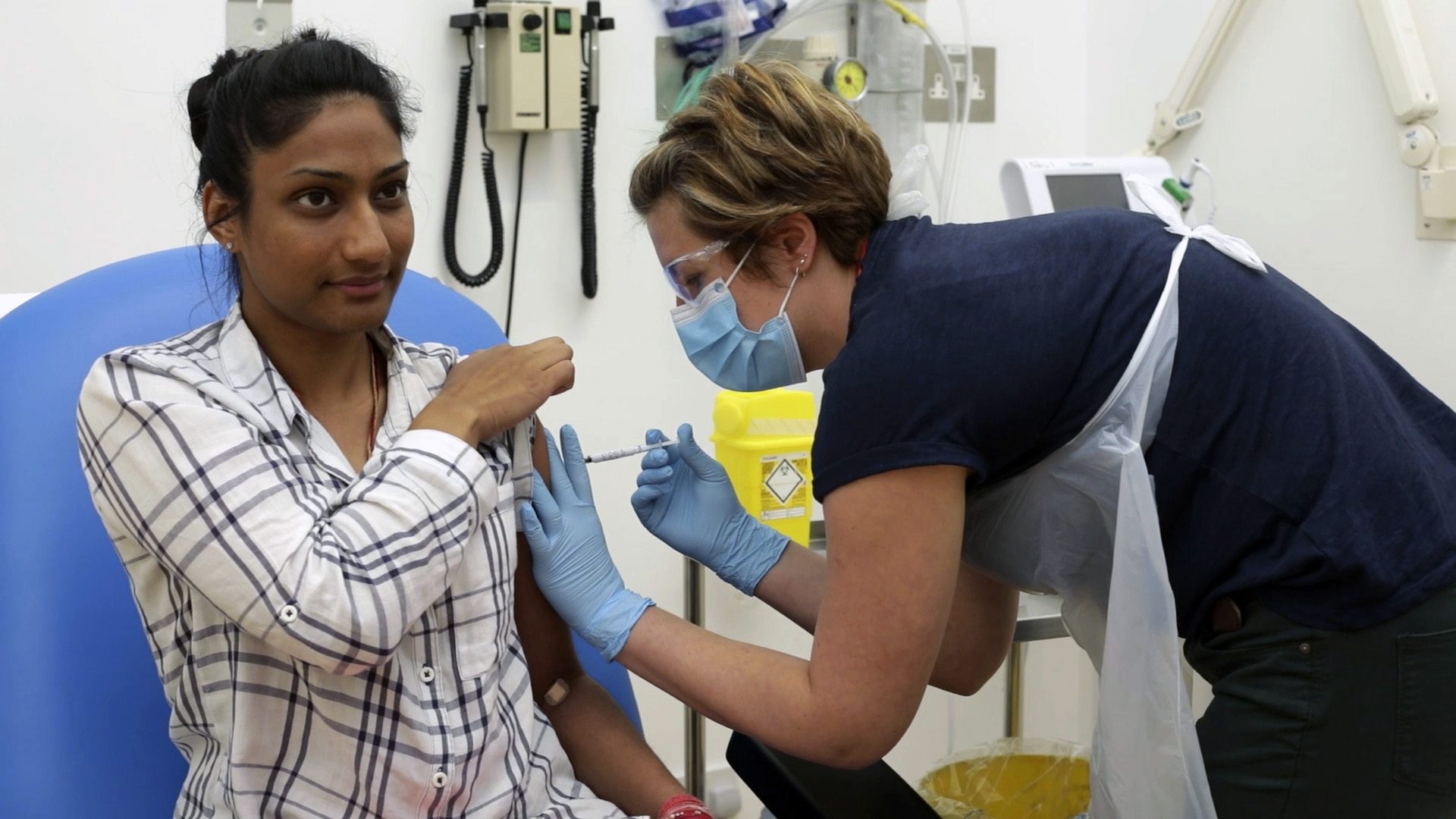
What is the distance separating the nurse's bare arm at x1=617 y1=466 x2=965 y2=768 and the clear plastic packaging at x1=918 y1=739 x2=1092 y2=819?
0.78 meters

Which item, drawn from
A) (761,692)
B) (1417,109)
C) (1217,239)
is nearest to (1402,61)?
(1417,109)

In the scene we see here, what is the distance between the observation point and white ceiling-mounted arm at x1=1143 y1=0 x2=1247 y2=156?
2.50 meters

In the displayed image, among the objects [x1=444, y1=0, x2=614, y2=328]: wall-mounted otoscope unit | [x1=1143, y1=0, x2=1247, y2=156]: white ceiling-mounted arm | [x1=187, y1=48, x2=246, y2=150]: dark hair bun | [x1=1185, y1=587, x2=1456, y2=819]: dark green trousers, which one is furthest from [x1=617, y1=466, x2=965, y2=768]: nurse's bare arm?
[x1=1143, y1=0, x2=1247, y2=156]: white ceiling-mounted arm

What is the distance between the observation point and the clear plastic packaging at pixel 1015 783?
6.64ft

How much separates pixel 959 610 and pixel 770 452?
80 centimetres

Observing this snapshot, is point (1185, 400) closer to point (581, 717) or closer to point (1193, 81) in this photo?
point (581, 717)

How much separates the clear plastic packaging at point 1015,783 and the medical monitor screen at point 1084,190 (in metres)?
1.01

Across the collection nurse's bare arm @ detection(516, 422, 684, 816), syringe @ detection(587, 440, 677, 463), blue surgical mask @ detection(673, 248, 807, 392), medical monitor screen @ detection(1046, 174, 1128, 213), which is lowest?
nurse's bare arm @ detection(516, 422, 684, 816)

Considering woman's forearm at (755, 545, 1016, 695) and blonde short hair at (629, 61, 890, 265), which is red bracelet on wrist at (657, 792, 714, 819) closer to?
woman's forearm at (755, 545, 1016, 695)

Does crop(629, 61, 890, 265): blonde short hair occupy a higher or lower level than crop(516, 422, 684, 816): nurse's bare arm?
higher

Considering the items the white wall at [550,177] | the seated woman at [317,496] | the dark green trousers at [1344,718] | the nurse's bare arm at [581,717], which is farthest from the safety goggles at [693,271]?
the white wall at [550,177]

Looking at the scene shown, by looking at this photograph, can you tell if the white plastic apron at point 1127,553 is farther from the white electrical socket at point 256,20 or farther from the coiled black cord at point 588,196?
the white electrical socket at point 256,20

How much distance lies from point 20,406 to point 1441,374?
6.74 ft

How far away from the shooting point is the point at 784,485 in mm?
2395
